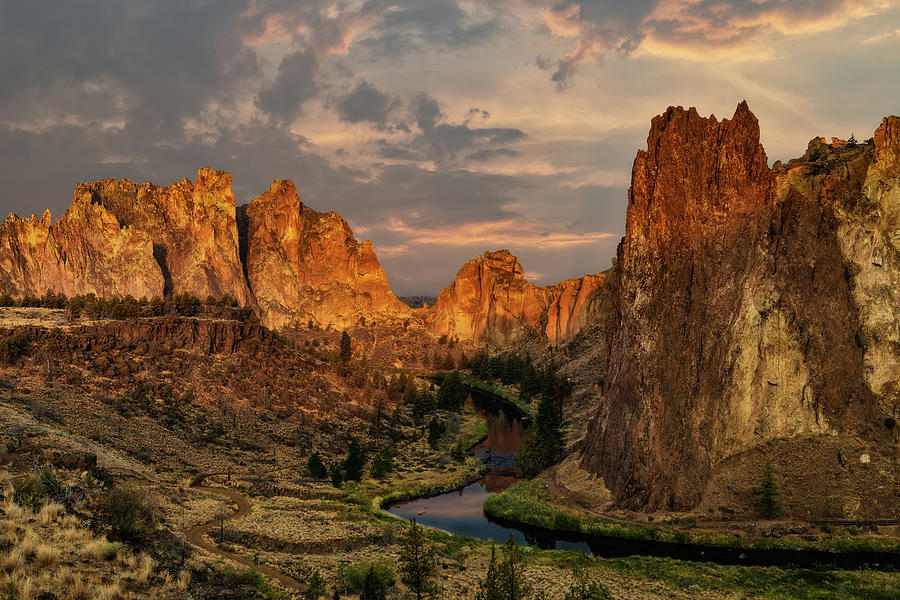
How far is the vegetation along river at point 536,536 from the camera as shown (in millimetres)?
55375

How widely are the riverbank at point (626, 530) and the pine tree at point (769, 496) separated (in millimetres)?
3511

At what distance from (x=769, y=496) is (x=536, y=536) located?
78.0 feet

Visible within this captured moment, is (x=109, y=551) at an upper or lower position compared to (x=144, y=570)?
upper

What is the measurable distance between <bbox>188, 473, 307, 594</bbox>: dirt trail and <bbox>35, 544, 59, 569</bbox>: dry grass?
19488 millimetres

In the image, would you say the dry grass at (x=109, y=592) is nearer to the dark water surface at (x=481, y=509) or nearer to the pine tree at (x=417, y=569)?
the pine tree at (x=417, y=569)

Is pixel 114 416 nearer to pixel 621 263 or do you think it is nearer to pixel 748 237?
pixel 621 263

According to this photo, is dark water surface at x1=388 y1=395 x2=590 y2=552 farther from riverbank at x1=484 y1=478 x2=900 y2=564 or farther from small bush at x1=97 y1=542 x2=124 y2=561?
small bush at x1=97 y1=542 x2=124 y2=561

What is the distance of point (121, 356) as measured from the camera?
316ft

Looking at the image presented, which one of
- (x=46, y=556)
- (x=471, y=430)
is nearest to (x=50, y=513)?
(x=46, y=556)

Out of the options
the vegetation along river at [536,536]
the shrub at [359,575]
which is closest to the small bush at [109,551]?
the shrub at [359,575]

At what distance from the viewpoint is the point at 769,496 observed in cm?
6128

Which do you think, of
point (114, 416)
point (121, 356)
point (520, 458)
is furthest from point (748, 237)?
point (121, 356)

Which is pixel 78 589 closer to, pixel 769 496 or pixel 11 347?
pixel 769 496

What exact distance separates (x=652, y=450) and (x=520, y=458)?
86.5 ft
